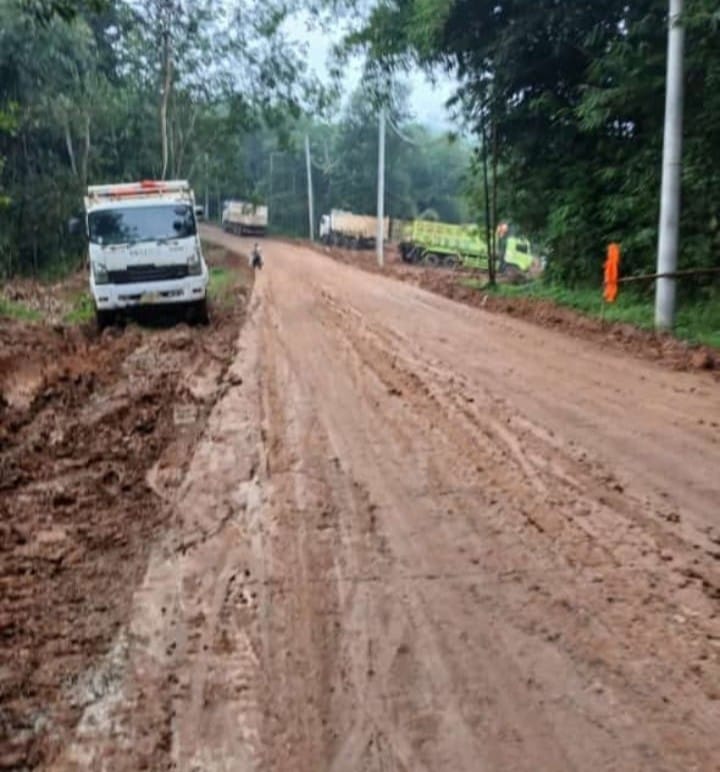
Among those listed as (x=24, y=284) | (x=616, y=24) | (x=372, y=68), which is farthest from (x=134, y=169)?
(x=616, y=24)

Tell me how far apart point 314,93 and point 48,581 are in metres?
36.3

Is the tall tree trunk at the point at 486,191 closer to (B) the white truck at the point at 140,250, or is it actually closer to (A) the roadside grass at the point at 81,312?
(B) the white truck at the point at 140,250

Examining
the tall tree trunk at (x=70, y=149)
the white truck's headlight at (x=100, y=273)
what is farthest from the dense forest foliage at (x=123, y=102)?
the white truck's headlight at (x=100, y=273)

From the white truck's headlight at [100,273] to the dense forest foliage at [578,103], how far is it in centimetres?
920

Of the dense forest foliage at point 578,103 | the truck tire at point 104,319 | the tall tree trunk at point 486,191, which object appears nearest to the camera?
the dense forest foliage at point 578,103

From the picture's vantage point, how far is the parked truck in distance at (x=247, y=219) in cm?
6328

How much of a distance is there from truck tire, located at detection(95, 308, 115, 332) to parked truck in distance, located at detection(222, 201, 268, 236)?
47203 mm

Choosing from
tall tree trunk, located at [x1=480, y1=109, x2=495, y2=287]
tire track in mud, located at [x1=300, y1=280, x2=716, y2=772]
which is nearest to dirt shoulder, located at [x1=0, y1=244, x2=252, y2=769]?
tire track in mud, located at [x1=300, y1=280, x2=716, y2=772]

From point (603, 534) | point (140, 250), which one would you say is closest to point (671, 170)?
point (140, 250)

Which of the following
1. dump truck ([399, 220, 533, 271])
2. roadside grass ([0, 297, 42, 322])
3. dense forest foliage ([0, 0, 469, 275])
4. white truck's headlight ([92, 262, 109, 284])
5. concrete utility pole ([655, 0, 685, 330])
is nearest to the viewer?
concrete utility pole ([655, 0, 685, 330])

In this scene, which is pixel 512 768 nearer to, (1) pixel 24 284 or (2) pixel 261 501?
(2) pixel 261 501

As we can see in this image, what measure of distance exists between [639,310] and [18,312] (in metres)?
12.8

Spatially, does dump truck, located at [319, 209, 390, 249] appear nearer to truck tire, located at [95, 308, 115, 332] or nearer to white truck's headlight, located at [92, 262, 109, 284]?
truck tire, located at [95, 308, 115, 332]

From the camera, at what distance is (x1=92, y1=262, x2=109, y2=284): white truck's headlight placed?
15562mm
